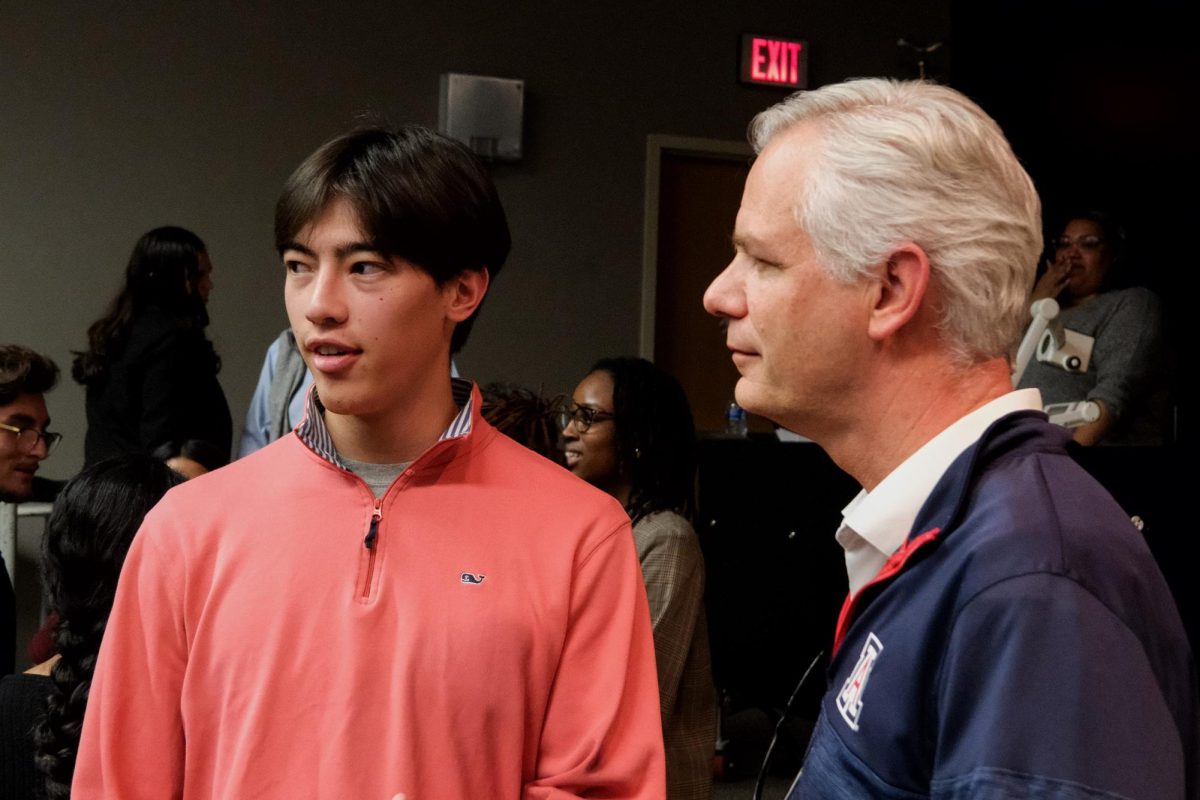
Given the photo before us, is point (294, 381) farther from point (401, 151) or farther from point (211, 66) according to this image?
point (401, 151)

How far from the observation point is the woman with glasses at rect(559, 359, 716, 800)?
238 centimetres

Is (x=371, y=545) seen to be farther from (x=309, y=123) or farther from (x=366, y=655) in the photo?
(x=309, y=123)

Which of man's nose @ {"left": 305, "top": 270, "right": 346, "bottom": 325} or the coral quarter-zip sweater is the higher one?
man's nose @ {"left": 305, "top": 270, "right": 346, "bottom": 325}

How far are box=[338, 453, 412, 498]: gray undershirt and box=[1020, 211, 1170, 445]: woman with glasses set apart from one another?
3.34 metres

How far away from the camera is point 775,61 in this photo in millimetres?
6570

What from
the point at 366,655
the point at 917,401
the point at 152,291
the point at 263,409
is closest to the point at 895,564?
the point at 917,401

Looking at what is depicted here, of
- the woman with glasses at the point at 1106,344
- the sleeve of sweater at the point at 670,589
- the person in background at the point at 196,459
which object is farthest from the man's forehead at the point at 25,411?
the woman with glasses at the point at 1106,344

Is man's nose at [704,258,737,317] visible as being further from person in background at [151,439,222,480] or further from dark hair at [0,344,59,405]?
Answer: dark hair at [0,344,59,405]

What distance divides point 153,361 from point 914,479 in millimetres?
3444

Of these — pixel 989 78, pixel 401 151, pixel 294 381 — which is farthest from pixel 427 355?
pixel 989 78

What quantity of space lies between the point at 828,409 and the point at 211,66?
523 centimetres

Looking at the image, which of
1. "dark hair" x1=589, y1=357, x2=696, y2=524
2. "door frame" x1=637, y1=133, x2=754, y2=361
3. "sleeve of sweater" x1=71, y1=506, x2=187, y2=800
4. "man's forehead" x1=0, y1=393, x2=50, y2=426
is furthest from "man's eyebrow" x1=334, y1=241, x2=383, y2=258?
"door frame" x1=637, y1=133, x2=754, y2=361

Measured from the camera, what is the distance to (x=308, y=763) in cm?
133

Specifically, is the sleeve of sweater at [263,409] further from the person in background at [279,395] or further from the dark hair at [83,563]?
the dark hair at [83,563]
